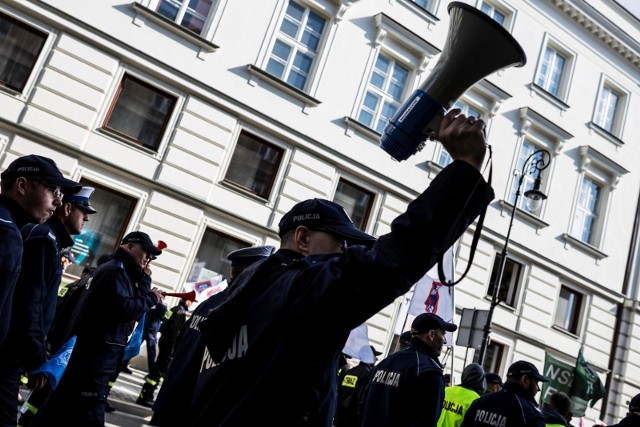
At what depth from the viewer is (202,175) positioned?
46.2 ft

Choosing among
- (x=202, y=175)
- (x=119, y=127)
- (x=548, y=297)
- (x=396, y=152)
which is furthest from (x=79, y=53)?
(x=548, y=297)

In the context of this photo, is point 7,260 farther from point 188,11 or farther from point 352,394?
point 188,11

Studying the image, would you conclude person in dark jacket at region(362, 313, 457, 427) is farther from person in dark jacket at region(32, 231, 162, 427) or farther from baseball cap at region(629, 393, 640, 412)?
baseball cap at region(629, 393, 640, 412)

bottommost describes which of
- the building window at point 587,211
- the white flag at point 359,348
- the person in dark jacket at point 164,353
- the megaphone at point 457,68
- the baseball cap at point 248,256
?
the person in dark jacket at point 164,353

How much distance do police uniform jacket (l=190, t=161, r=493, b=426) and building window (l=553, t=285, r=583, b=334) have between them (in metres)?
19.2

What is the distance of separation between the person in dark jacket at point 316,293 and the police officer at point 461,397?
14.7 feet

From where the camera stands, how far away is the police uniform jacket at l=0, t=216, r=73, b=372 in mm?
3781

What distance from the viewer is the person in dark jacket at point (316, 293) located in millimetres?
1580

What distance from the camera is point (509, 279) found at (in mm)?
18703

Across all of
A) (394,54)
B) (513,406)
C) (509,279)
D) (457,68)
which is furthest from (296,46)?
(457,68)

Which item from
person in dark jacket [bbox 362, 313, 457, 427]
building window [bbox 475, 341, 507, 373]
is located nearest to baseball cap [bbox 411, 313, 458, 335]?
person in dark jacket [bbox 362, 313, 457, 427]

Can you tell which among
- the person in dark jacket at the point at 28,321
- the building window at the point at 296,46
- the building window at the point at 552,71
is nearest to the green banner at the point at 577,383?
the building window at the point at 552,71

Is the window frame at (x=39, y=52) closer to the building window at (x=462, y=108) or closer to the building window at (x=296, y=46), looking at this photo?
the building window at (x=296, y=46)

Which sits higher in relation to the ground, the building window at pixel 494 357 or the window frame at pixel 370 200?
→ the window frame at pixel 370 200
